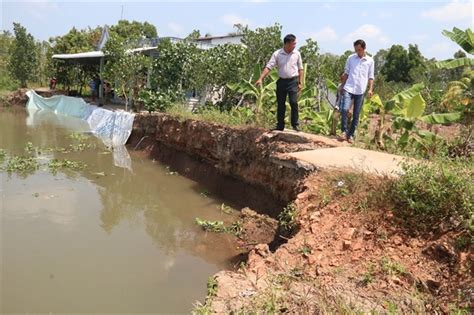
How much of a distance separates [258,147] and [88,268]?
4398mm

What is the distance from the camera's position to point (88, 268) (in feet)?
18.1

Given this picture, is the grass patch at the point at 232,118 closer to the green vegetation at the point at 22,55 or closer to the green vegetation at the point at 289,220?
the green vegetation at the point at 289,220

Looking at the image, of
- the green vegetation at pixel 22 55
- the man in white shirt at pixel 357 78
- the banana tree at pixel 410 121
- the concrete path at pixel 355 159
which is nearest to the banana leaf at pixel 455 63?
the banana tree at pixel 410 121

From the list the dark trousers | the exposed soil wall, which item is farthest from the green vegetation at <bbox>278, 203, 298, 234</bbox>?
the dark trousers

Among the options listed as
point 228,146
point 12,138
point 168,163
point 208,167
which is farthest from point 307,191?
point 12,138

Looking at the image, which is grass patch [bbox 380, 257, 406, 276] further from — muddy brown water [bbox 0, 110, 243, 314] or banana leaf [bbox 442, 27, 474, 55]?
banana leaf [bbox 442, 27, 474, 55]

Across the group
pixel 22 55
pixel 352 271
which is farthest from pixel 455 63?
pixel 22 55

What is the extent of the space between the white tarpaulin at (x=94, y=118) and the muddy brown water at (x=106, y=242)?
2652mm

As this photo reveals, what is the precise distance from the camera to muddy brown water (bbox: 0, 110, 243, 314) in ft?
15.9

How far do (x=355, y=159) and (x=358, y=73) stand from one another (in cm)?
196

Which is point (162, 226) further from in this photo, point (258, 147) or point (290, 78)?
point (290, 78)

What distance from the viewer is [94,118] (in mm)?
18188

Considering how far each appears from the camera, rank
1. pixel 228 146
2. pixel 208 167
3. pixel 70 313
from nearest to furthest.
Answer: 1. pixel 70 313
2. pixel 228 146
3. pixel 208 167

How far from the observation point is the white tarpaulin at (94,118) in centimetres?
1487
